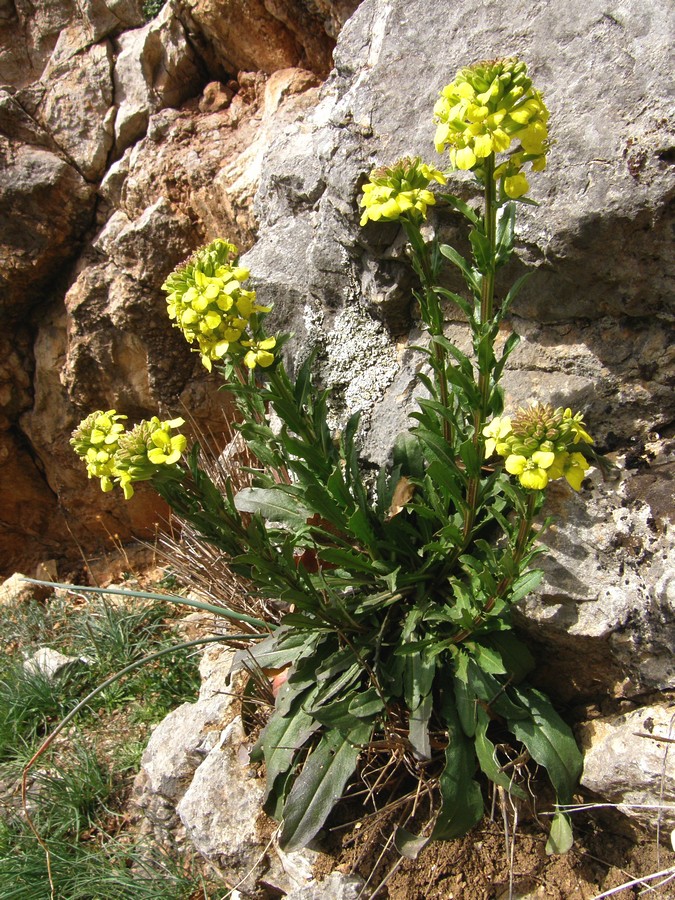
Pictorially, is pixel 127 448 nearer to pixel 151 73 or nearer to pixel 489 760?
pixel 489 760

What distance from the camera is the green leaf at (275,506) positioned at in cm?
230

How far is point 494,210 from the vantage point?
5.13 ft

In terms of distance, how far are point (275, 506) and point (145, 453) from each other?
763mm

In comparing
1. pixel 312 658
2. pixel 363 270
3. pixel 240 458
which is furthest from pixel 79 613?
pixel 363 270

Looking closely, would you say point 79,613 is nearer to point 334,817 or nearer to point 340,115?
point 334,817

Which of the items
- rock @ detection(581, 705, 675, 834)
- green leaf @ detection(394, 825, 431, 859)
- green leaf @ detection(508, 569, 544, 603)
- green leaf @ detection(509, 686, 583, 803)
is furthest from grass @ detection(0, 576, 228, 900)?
green leaf @ detection(508, 569, 544, 603)

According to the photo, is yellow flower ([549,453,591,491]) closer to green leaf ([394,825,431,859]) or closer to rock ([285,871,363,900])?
green leaf ([394,825,431,859])

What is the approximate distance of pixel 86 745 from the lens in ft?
9.23

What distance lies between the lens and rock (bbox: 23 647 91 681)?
3129 mm

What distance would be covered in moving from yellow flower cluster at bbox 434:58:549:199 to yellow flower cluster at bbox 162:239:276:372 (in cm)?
57

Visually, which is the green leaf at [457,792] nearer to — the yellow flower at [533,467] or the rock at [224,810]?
the rock at [224,810]

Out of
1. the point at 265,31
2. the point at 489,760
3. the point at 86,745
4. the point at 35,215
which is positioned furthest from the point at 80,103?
the point at 489,760

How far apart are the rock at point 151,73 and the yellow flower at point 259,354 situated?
8.00ft

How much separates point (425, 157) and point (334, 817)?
1974 mm
